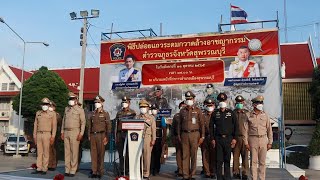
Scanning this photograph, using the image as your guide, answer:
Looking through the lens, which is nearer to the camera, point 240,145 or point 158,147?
point 240,145

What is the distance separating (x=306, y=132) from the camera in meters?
22.2

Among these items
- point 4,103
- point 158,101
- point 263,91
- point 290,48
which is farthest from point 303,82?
point 4,103

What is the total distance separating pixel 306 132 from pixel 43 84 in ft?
57.5

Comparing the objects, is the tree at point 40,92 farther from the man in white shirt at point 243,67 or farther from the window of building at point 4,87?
the man in white shirt at point 243,67

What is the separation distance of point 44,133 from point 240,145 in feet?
13.5

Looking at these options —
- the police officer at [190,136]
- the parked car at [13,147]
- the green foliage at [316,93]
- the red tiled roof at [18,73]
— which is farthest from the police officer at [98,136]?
the red tiled roof at [18,73]

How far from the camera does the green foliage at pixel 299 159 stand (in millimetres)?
16188

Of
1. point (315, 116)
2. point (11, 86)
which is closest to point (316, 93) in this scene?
point (315, 116)

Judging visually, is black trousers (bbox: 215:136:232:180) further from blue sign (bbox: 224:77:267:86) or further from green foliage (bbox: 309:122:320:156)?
green foliage (bbox: 309:122:320:156)

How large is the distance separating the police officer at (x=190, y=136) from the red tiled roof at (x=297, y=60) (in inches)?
641

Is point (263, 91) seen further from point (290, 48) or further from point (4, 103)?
point (4, 103)

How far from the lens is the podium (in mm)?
7414

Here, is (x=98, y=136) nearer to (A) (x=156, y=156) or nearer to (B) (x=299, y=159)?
(A) (x=156, y=156)

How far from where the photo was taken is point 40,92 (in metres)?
28.0
